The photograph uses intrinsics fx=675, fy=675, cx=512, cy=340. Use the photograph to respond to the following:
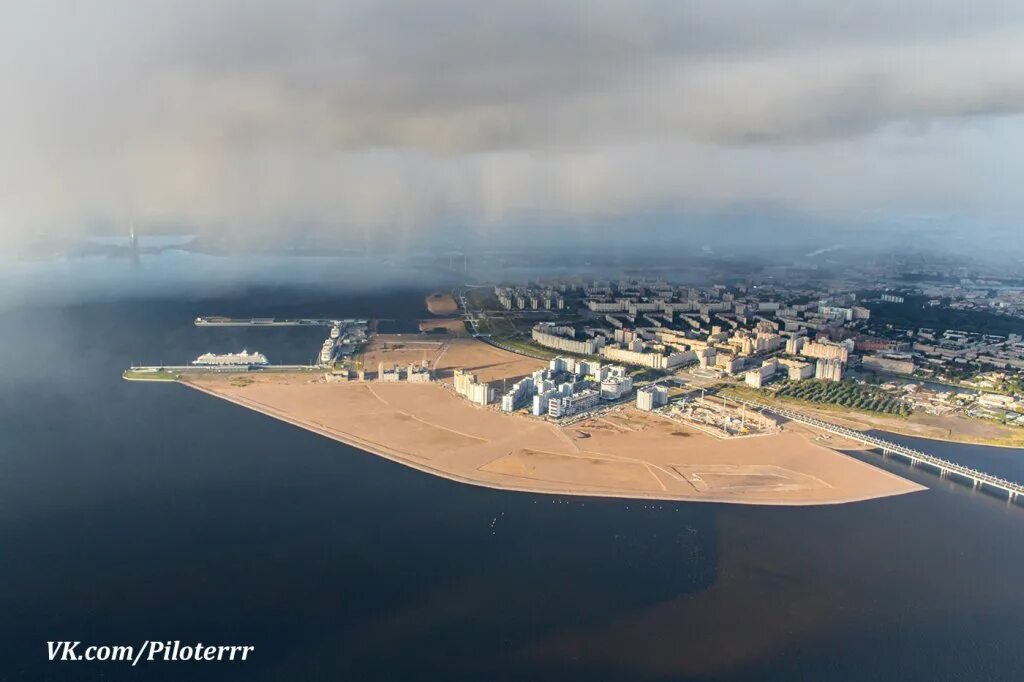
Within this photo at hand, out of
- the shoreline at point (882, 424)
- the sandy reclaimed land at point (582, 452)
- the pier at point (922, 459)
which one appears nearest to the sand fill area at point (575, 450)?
the sandy reclaimed land at point (582, 452)

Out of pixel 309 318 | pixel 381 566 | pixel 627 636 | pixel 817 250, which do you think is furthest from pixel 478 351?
pixel 817 250

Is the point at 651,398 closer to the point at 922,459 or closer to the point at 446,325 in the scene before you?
the point at 922,459

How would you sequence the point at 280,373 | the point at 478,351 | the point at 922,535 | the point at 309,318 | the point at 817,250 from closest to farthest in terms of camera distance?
the point at 922,535 → the point at 280,373 → the point at 478,351 → the point at 309,318 → the point at 817,250

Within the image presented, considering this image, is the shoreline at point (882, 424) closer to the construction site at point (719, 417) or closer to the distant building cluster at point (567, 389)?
the construction site at point (719, 417)

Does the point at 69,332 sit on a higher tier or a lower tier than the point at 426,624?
higher

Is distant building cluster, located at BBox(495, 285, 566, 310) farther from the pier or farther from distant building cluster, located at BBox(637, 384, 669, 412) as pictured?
the pier

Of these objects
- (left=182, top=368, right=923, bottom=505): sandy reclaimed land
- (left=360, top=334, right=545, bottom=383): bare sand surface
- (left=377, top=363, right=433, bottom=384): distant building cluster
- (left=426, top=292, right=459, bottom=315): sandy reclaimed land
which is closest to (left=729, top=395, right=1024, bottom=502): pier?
(left=182, top=368, right=923, bottom=505): sandy reclaimed land

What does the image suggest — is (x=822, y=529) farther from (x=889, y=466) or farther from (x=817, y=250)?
A: (x=817, y=250)
